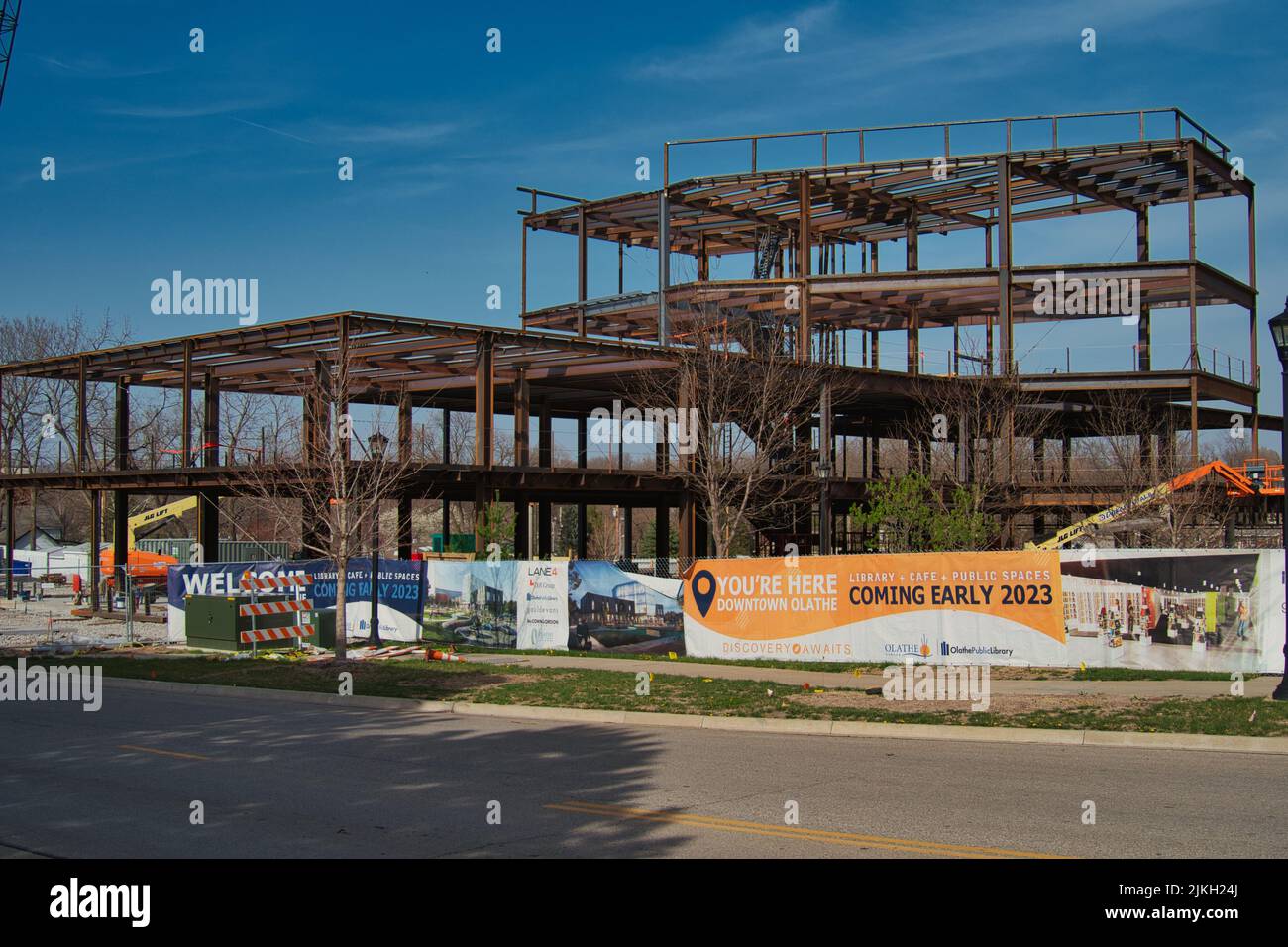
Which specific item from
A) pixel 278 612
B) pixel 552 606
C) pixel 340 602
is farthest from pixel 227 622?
pixel 552 606

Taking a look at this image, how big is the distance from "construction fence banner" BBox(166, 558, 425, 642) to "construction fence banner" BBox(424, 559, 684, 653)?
0.55m

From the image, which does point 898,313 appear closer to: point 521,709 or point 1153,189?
point 1153,189

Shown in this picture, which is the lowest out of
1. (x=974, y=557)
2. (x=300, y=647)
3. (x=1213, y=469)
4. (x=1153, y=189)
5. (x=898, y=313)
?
(x=300, y=647)

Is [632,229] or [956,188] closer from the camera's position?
[956,188]

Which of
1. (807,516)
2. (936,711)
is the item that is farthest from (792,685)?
(807,516)

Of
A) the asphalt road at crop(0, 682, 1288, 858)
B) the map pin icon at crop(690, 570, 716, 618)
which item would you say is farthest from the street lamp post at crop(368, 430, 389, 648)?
the asphalt road at crop(0, 682, 1288, 858)

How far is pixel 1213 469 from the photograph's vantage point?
128 feet

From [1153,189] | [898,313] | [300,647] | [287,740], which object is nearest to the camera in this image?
[287,740]

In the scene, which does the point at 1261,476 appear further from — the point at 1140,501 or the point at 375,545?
the point at 375,545

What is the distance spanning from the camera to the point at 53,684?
866 inches

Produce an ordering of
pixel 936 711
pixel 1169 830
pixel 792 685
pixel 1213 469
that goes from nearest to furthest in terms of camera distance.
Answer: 1. pixel 1169 830
2. pixel 936 711
3. pixel 792 685
4. pixel 1213 469

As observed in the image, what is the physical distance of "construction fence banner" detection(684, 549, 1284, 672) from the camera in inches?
720

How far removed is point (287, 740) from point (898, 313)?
44166 mm

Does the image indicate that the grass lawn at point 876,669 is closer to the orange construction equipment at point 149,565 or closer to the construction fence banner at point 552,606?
the construction fence banner at point 552,606
